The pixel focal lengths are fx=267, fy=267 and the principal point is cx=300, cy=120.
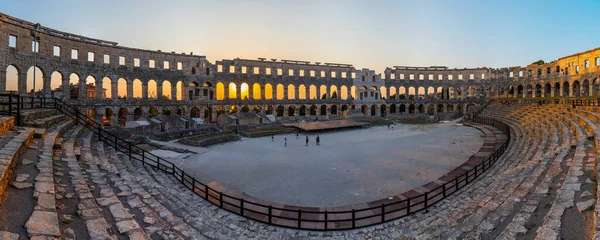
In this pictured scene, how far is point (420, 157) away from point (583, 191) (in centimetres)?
1285

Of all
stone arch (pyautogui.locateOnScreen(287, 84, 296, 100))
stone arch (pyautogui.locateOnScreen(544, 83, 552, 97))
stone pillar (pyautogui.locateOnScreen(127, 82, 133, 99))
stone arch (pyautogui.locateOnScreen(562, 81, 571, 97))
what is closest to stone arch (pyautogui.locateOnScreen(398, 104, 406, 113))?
stone arch (pyautogui.locateOnScreen(544, 83, 552, 97))

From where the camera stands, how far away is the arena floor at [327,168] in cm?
1224

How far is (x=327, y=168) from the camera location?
16.7 m

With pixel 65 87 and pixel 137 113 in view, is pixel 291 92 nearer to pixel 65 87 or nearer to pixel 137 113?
pixel 137 113

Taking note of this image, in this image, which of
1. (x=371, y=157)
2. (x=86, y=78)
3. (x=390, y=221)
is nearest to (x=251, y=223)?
(x=390, y=221)

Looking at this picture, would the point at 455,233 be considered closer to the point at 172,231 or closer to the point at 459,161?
the point at 172,231

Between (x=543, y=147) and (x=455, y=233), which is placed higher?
(x=543, y=147)

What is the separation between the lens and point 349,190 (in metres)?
12.5

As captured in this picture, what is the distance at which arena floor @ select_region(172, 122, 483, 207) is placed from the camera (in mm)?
12242

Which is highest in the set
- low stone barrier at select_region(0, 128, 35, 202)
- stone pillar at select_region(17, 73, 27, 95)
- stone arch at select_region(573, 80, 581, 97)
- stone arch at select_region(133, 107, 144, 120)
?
stone arch at select_region(573, 80, 581, 97)

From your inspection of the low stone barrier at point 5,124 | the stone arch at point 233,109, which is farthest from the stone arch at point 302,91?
the low stone barrier at point 5,124

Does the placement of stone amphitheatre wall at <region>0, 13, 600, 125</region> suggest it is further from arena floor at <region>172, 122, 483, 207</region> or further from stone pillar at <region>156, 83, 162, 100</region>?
arena floor at <region>172, 122, 483, 207</region>

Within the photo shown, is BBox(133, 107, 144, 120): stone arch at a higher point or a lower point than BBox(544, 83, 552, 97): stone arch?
lower

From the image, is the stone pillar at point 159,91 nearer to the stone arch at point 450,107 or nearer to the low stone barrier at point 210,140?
the low stone barrier at point 210,140
